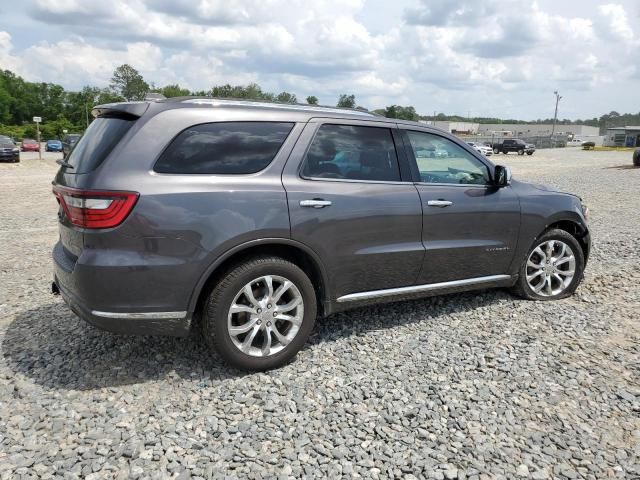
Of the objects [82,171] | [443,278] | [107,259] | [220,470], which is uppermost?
[82,171]

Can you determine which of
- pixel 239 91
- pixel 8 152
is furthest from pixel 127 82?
pixel 8 152

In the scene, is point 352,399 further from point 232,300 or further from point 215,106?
point 215,106

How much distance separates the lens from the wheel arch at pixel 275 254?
129 inches

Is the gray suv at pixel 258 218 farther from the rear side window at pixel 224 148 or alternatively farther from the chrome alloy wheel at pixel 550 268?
the chrome alloy wheel at pixel 550 268

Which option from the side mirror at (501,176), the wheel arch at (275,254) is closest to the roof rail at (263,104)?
the wheel arch at (275,254)

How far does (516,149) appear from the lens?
5066 centimetres

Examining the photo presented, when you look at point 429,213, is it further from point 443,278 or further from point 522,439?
point 522,439

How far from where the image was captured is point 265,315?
137 inches

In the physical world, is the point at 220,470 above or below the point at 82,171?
below

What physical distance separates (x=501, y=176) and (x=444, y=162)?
530mm

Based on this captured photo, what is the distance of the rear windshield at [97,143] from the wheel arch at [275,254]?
0.99 metres

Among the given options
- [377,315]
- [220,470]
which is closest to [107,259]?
[220,470]

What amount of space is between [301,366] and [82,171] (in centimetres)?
199

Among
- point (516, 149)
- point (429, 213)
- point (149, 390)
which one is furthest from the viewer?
point (516, 149)
